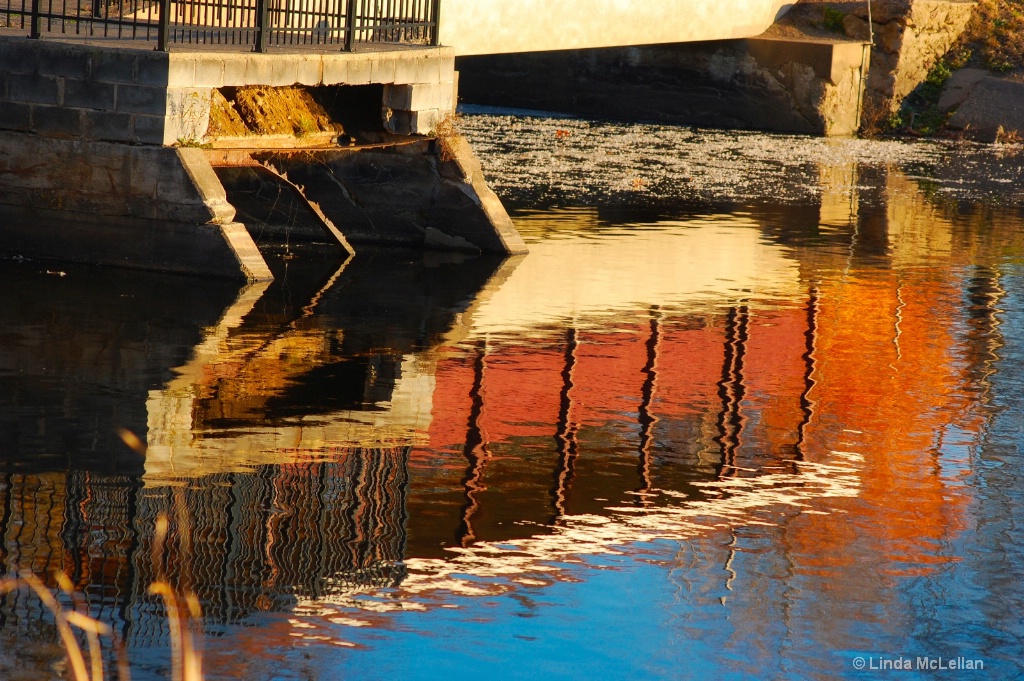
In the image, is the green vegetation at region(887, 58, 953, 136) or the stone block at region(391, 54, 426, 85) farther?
the green vegetation at region(887, 58, 953, 136)

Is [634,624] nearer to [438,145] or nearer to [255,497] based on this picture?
[255,497]

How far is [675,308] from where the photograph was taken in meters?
13.7

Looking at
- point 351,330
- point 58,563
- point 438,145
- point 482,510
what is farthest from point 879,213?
point 58,563

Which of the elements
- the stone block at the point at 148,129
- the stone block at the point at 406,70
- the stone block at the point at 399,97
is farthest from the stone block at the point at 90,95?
the stone block at the point at 399,97

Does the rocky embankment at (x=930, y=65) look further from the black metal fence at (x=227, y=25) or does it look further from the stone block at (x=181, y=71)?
the stone block at (x=181, y=71)

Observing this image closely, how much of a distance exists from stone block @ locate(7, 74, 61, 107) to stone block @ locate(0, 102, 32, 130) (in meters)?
0.06

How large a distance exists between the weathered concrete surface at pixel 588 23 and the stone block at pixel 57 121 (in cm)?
985

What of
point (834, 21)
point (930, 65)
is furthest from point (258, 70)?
point (930, 65)

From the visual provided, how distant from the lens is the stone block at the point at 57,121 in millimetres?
13703

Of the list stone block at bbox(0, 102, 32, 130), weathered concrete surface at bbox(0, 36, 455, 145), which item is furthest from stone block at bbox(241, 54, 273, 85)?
stone block at bbox(0, 102, 32, 130)

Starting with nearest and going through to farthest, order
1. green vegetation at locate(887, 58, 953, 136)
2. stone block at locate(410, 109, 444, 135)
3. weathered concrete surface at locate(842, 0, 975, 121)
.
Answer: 1. stone block at locate(410, 109, 444, 135)
2. weathered concrete surface at locate(842, 0, 975, 121)
3. green vegetation at locate(887, 58, 953, 136)

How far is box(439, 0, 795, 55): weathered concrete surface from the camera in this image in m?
24.2

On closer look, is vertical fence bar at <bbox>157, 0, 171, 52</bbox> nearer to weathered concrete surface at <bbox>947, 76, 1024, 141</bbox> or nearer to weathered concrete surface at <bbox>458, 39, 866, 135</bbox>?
weathered concrete surface at <bbox>458, 39, 866, 135</bbox>

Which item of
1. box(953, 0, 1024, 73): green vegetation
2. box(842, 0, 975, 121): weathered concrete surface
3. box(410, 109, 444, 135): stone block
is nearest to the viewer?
box(410, 109, 444, 135): stone block
